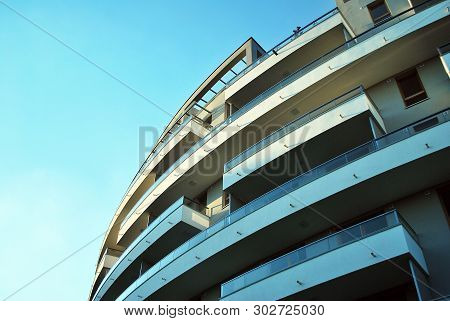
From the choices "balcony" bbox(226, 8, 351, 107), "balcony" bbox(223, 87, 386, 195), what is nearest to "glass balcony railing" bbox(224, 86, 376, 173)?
"balcony" bbox(223, 87, 386, 195)

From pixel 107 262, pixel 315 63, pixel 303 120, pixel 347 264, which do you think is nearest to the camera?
pixel 347 264

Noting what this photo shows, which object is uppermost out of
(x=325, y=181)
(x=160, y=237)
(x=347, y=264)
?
(x=160, y=237)

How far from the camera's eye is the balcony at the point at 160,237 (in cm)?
1925

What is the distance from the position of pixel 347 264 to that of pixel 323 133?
5.43 m

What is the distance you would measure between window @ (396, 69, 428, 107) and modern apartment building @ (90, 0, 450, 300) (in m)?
0.05

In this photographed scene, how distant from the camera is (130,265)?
22.2 m

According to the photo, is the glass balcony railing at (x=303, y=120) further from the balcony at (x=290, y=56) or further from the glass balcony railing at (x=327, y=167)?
the balcony at (x=290, y=56)

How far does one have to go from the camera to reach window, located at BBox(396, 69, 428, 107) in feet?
50.5

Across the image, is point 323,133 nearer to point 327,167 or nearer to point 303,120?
point 303,120

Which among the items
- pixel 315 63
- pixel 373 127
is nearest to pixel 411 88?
pixel 373 127

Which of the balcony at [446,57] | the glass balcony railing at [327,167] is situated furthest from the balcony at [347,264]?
the balcony at [446,57]

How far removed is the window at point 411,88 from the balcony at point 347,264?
593 centimetres

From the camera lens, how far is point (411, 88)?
1593cm

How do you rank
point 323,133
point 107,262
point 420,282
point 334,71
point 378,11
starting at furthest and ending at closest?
point 107,262
point 378,11
point 334,71
point 323,133
point 420,282
